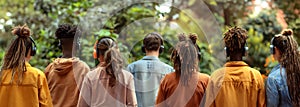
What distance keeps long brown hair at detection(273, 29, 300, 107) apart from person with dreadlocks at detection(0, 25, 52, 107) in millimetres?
1829

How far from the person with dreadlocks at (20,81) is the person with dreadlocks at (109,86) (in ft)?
1.02

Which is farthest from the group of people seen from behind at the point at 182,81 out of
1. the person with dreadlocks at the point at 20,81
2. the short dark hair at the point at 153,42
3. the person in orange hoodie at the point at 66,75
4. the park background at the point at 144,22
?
the park background at the point at 144,22

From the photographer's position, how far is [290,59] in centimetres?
394

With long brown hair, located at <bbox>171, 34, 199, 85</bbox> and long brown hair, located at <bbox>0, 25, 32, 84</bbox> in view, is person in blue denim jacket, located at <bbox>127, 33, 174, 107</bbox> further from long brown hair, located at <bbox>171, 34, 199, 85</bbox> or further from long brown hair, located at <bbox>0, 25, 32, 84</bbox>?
long brown hair, located at <bbox>0, 25, 32, 84</bbox>

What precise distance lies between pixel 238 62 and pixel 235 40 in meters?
0.17

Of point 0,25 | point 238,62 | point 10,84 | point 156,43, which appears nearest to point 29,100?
point 10,84

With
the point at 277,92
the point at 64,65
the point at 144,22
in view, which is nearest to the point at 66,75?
the point at 64,65

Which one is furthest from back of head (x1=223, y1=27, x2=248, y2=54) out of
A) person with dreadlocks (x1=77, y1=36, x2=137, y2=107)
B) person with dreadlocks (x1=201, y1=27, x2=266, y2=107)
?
person with dreadlocks (x1=77, y1=36, x2=137, y2=107)

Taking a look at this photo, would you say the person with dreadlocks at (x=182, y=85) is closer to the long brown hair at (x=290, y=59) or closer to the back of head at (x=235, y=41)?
the back of head at (x=235, y=41)

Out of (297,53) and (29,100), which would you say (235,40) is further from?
(29,100)

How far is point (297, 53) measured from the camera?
398 cm

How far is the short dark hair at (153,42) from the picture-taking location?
445cm

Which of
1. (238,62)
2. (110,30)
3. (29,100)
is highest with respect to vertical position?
(110,30)

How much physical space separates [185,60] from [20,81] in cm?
129
